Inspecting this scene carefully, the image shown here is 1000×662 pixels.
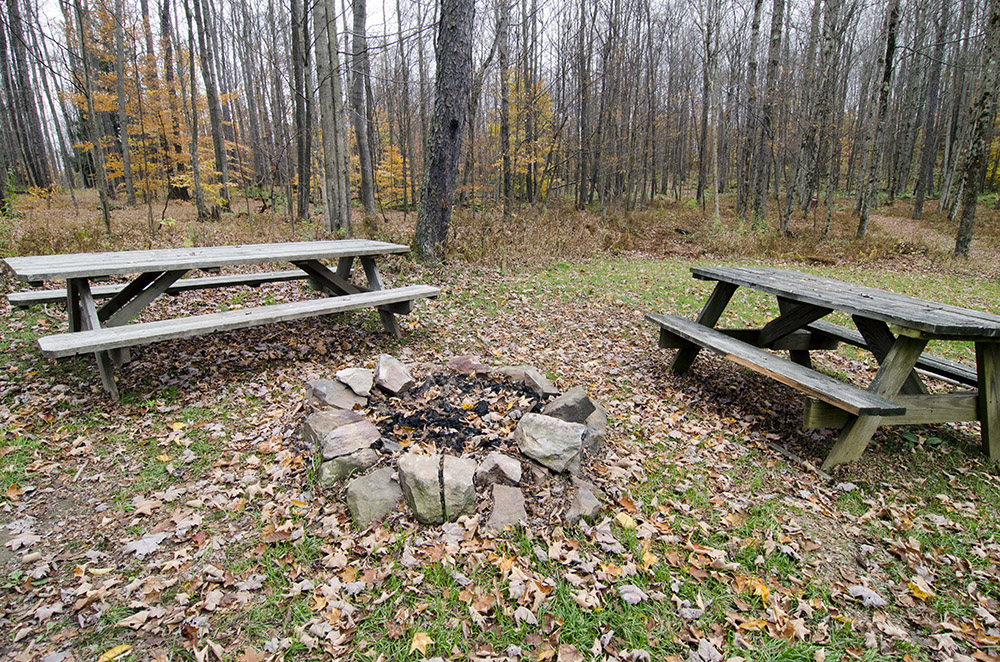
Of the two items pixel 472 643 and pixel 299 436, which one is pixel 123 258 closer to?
pixel 299 436

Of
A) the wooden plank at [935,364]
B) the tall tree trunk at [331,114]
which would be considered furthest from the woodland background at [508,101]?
the wooden plank at [935,364]

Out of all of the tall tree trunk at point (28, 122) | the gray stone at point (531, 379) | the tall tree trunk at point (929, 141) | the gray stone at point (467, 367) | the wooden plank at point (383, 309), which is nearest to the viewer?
the gray stone at point (531, 379)

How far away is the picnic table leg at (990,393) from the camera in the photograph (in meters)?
3.09

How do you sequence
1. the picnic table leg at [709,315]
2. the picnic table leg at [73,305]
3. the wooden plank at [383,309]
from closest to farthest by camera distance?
the picnic table leg at [73,305] < the picnic table leg at [709,315] < the wooden plank at [383,309]

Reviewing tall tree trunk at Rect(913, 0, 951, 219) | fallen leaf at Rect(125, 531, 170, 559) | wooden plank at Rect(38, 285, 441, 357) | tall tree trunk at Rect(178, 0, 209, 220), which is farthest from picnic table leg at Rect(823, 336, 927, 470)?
tall tree trunk at Rect(913, 0, 951, 219)

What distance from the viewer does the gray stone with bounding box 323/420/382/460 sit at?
280 cm

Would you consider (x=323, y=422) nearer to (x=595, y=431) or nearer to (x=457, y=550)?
(x=457, y=550)

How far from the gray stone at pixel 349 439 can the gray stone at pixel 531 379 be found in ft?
3.99

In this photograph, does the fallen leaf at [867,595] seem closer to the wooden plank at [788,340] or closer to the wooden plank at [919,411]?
the wooden plank at [919,411]

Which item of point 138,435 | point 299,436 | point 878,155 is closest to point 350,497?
point 299,436

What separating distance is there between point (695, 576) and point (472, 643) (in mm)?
1105

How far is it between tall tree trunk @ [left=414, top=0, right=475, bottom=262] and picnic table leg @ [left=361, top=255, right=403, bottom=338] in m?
2.18

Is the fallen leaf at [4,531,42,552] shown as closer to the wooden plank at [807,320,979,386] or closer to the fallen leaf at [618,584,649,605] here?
the fallen leaf at [618,584,649,605]

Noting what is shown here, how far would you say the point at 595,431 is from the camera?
3213 millimetres
